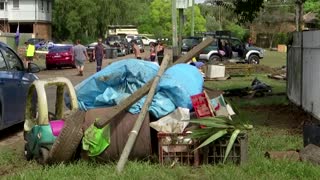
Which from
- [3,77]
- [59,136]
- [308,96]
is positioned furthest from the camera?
[308,96]

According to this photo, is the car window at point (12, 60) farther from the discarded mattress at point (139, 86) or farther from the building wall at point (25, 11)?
the building wall at point (25, 11)

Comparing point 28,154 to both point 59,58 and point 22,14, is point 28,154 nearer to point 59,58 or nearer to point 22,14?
point 59,58

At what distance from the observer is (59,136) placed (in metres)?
7.61

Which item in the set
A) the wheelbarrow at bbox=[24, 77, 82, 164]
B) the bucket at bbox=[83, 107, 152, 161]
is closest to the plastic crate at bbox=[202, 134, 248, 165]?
the bucket at bbox=[83, 107, 152, 161]

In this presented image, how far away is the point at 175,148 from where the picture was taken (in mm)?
7473

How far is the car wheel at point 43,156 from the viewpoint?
25.3 ft

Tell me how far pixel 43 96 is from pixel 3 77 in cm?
256

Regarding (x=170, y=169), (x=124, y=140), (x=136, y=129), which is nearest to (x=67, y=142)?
(x=124, y=140)

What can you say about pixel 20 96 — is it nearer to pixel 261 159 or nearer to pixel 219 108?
pixel 219 108

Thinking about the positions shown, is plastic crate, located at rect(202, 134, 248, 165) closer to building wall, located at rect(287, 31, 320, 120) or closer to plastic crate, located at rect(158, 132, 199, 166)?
plastic crate, located at rect(158, 132, 199, 166)

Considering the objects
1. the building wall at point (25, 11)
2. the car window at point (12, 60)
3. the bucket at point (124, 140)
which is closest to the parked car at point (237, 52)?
the car window at point (12, 60)

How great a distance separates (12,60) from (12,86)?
845 millimetres

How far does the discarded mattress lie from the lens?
8008 millimetres

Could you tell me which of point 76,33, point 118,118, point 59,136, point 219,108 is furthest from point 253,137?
point 76,33
